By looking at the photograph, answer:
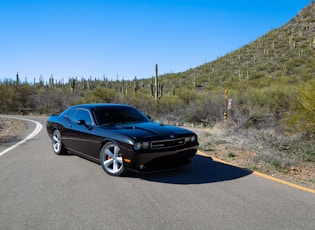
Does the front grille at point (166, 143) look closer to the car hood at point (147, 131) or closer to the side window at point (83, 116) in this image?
the car hood at point (147, 131)

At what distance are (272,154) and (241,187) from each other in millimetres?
2636

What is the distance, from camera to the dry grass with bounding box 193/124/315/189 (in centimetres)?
639

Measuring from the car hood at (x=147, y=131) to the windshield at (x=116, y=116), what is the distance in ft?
1.23

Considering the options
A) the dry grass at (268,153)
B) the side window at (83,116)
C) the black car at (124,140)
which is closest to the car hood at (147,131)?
the black car at (124,140)

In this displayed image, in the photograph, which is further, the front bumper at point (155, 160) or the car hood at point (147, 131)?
the car hood at point (147, 131)

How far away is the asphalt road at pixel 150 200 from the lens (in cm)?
389

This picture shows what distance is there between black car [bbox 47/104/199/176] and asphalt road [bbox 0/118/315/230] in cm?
32

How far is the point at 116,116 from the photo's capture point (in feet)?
23.5

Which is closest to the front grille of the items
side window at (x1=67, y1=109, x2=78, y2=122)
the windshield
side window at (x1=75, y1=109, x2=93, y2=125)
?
the windshield

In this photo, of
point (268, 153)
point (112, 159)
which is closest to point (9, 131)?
point (112, 159)

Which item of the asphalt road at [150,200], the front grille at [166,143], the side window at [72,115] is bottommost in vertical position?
the asphalt road at [150,200]

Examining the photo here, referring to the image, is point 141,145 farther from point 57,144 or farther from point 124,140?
point 57,144

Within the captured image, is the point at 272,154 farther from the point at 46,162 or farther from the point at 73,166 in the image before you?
the point at 46,162

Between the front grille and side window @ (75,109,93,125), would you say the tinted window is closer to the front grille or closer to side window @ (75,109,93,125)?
side window @ (75,109,93,125)
